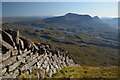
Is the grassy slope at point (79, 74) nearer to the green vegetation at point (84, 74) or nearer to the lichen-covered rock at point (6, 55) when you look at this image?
the green vegetation at point (84, 74)

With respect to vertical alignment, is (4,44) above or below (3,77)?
above

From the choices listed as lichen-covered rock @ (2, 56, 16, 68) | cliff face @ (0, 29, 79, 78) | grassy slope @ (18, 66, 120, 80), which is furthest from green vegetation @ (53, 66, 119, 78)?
lichen-covered rock @ (2, 56, 16, 68)

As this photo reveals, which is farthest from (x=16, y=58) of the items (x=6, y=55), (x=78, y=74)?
(x=78, y=74)

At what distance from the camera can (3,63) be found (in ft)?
41.4

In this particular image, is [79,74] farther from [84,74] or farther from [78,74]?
[84,74]

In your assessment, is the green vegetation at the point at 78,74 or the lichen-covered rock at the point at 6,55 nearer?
the lichen-covered rock at the point at 6,55

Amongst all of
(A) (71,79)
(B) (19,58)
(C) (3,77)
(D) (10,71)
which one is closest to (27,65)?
(B) (19,58)

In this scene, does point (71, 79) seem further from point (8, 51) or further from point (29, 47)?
point (8, 51)

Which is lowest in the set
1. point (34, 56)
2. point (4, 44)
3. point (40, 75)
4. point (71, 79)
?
point (71, 79)

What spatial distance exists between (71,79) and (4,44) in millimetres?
11837

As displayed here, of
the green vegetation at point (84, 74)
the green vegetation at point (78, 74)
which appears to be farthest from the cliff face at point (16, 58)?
the green vegetation at point (84, 74)

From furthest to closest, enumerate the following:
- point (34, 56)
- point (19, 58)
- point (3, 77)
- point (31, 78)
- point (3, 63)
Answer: point (34, 56) → point (19, 58) → point (31, 78) → point (3, 63) → point (3, 77)

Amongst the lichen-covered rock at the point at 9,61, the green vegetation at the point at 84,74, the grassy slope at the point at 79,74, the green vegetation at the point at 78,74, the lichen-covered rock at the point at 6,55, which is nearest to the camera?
the lichen-covered rock at the point at 9,61

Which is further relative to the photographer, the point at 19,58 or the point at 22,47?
the point at 22,47
